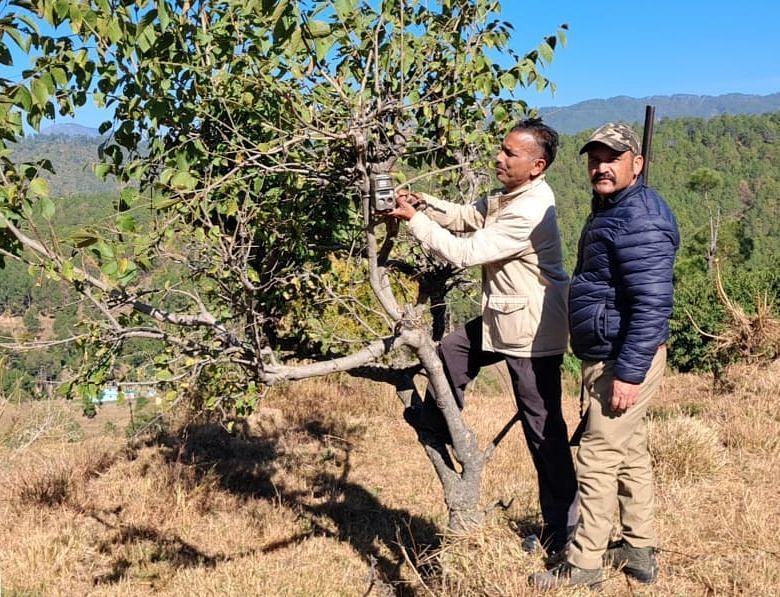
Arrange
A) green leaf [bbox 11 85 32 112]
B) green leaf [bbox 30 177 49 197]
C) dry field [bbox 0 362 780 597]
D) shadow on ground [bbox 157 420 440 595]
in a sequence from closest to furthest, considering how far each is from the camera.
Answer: green leaf [bbox 11 85 32 112], green leaf [bbox 30 177 49 197], dry field [bbox 0 362 780 597], shadow on ground [bbox 157 420 440 595]

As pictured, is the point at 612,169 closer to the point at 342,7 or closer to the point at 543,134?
the point at 543,134

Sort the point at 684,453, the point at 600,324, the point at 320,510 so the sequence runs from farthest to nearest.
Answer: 1. the point at 320,510
2. the point at 684,453
3. the point at 600,324

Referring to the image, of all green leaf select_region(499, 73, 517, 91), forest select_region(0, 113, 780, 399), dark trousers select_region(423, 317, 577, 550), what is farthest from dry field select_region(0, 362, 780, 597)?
forest select_region(0, 113, 780, 399)

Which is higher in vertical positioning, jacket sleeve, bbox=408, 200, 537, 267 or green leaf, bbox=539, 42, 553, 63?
green leaf, bbox=539, 42, 553, 63

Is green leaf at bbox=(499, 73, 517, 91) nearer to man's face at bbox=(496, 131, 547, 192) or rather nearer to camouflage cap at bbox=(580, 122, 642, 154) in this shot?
man's face at bbox=(496, 131, 547, 192)

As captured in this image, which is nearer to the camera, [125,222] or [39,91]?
[39,91]

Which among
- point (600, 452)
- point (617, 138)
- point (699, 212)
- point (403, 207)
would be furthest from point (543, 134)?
point (699, 212)

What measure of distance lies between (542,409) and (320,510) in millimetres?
3376

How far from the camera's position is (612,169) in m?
3.11

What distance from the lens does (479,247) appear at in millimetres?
3225

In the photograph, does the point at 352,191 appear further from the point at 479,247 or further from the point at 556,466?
the point at 556,466

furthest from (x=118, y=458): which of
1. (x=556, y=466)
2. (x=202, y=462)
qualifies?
(x=556, y=466)

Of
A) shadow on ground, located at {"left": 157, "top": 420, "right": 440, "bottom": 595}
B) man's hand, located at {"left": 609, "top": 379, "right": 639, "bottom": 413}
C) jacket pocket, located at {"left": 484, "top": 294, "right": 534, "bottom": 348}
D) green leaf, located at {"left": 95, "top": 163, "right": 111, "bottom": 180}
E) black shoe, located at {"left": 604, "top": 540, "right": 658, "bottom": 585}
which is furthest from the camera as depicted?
shadow on ground, located at {"left": 157, "top": 420, "right": 440, "bottom": 595}

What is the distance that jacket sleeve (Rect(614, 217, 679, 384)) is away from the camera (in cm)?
298
